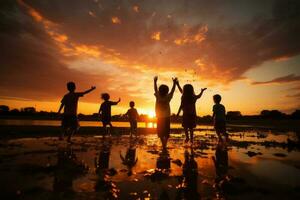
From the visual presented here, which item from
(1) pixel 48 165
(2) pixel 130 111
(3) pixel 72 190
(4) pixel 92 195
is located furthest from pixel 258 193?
(2) pixel 130 111

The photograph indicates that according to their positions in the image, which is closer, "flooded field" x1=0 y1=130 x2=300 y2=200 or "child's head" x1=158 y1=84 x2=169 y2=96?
"flooded field" x1=0 y1=130 x2=300 y2=200

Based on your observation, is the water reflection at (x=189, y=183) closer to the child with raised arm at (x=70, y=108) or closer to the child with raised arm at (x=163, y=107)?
the child with raised arm at (x=163, y=107)

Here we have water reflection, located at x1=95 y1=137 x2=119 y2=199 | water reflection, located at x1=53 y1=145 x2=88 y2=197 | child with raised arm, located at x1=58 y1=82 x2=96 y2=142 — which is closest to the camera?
water reflection, located at x1=95 y1=137 x2=119 y2=199

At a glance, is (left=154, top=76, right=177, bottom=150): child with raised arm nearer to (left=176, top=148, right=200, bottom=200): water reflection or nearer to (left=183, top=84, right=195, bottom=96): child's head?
(left=183, top=84, right=195, bottom=96): child's head

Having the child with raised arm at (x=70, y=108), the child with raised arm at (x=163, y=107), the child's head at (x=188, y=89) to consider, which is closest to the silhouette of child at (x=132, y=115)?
the child with raised arm at (x=70, y=108)

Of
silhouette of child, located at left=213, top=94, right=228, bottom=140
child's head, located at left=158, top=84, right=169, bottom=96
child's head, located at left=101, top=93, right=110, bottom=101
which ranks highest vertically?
child's head, located at left=101, top=93, right=110, bottom=101

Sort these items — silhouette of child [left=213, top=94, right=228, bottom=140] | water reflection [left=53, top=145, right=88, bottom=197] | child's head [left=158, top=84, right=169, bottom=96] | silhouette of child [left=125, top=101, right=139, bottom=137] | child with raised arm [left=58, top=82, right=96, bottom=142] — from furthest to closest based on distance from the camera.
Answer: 1. silhouette of child [left=125, top=101, right=139, bottom=137]
2. silhouette of child [left=213, top=94, right=228, bottom=140]
3. child with raised arm [left=58, top=82, right=96, bottom=142]
4. child's head [left=158, top=84, right=169, bottom=96]
5. water reflection [left=53, top=145, right=88, bottom=197]

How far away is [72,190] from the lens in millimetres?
4152

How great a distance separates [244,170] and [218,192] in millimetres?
2635

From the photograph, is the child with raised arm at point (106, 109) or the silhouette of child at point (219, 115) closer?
the silhouette of child at point (219, 115)

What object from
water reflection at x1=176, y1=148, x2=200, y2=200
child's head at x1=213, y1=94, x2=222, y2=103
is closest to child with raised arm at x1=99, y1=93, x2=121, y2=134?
child's head at x1=213, y1=94, x2=222, y2=103

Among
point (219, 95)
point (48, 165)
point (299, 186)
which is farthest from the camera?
point (219, 95)

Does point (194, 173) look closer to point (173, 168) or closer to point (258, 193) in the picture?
point (173, 168)

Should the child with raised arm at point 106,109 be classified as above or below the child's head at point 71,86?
below
